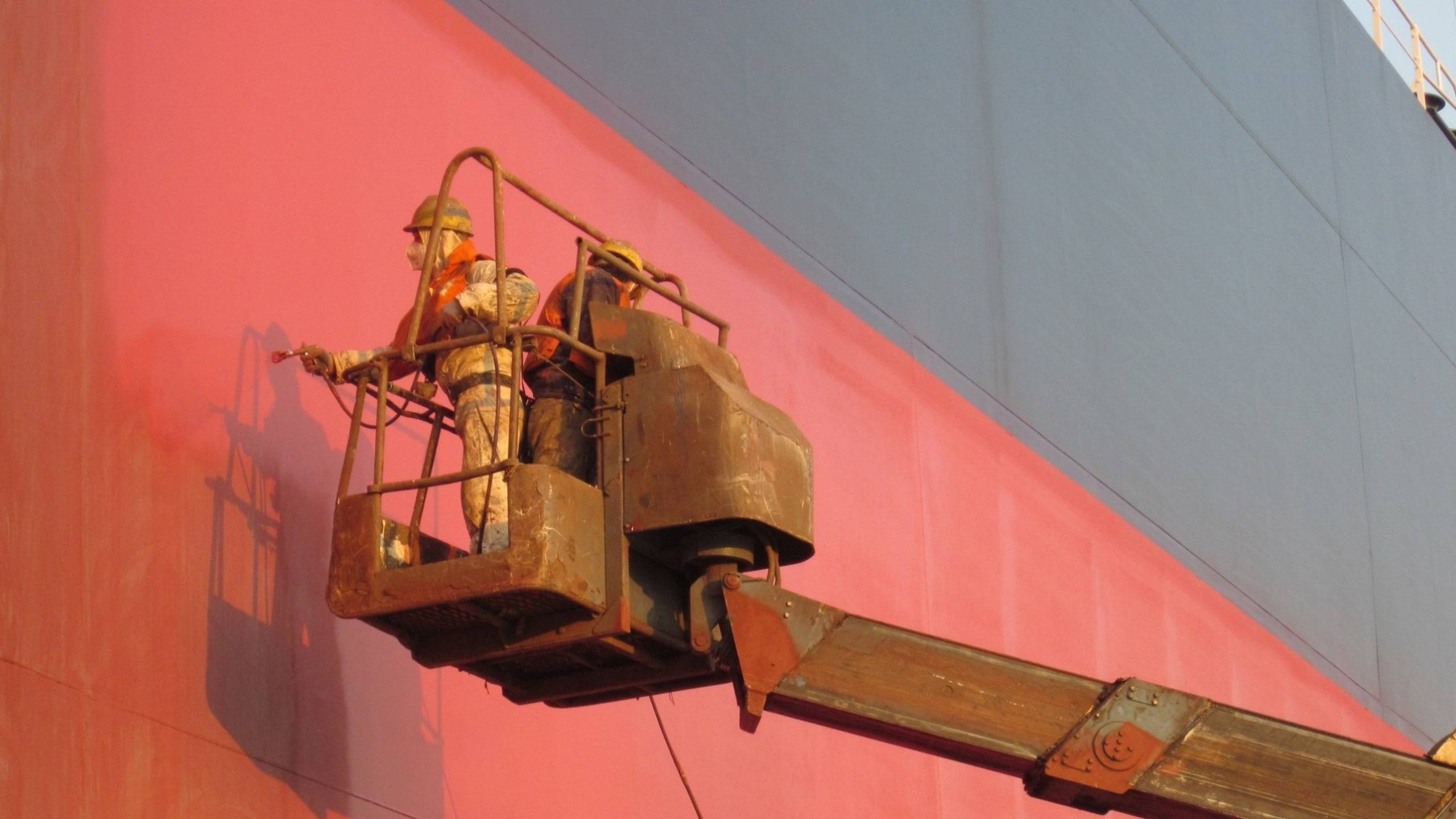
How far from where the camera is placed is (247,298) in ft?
26.3

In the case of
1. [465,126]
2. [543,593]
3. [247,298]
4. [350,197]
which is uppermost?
[465,126]

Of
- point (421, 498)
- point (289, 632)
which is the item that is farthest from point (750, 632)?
point (289, 632)

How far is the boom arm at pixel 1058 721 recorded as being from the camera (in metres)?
6.37

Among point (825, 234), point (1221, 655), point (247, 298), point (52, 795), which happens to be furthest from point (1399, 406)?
point (52, 795)

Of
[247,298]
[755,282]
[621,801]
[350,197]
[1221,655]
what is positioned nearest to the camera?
[247,298]

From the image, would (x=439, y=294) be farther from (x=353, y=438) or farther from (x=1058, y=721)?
(x=1058, y=721)

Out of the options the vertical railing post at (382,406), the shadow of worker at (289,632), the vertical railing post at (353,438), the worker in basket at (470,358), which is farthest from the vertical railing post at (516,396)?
the shadow of worker at (289,632)

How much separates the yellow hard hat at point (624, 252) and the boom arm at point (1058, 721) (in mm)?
1626

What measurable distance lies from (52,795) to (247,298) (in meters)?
2.27

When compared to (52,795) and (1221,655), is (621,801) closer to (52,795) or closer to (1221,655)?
(52,795)

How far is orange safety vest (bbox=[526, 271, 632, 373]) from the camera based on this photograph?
705 cm

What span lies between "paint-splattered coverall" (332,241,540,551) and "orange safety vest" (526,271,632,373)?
0.28 feet

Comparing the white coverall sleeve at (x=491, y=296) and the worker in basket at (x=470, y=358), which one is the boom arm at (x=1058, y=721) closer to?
the worker in basket at (x=470, y=358)

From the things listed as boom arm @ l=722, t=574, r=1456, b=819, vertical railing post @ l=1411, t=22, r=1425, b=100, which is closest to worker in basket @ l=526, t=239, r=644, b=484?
boom arm @ l=722, t=574, r=1456, b=819
